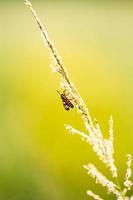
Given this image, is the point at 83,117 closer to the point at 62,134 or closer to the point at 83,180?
the point at 83,180

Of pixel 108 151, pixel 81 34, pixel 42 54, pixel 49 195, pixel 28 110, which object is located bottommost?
pixel 108 151

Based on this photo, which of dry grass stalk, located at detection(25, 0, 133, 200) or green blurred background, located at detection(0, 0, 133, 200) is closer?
dry grass stalk, located at detection(25, 0, 133, 200)

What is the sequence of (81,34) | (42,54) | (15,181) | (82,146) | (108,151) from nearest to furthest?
(108,151) < (15,181) < (82,146) < (42,54) < (81,34)

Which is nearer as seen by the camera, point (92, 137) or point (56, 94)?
point (92, 137)

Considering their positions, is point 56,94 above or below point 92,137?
above

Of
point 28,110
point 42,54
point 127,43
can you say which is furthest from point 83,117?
point 42,54

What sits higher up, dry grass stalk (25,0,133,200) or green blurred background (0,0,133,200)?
green blurred background (0,0,133,200)

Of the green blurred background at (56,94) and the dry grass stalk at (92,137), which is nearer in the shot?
the dry grass stalk at (92,137)

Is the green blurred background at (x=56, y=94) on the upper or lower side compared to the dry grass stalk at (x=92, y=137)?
upper
